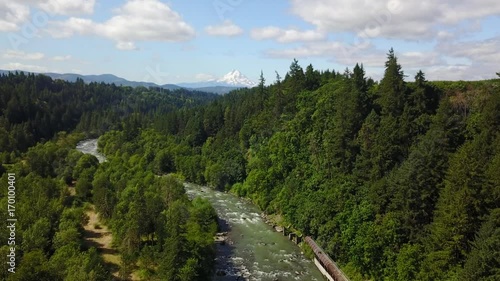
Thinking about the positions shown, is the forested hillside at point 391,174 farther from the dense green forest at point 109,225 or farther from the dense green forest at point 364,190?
→ the dense green forest at point 109,225

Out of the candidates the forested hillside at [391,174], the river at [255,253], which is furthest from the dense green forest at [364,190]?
the river at [255,253]

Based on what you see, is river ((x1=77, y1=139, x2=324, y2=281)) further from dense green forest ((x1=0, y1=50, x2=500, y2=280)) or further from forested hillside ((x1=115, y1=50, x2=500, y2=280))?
forested hillside ((x1=115, y1=50, x2=500, y2=280))

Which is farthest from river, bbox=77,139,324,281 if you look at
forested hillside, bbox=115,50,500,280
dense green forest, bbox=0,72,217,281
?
forested hillside, bbox=115,50,500,280

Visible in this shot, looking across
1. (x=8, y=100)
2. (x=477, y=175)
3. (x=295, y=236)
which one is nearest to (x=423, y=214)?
(x=477, y=175)

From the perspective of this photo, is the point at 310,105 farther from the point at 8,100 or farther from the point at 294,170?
the point at 8,100

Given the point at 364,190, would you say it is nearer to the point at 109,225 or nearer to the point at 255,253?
the point at 255,253

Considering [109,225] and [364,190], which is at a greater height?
[364,190]

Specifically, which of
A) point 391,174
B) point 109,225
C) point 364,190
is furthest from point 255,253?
point 109,225
